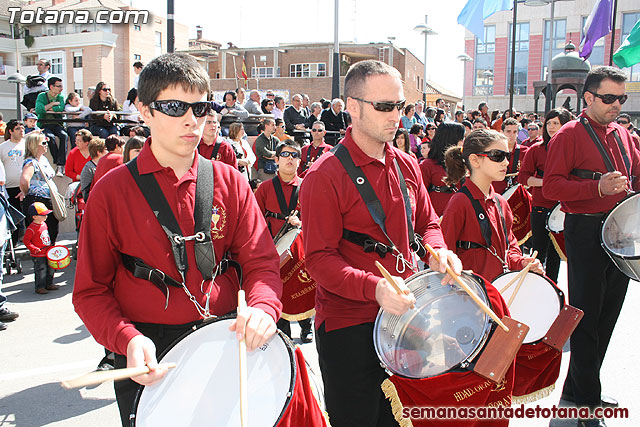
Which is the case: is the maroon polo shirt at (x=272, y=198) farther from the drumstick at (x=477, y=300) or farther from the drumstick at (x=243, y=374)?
the drumstick at (x=243, y=374)

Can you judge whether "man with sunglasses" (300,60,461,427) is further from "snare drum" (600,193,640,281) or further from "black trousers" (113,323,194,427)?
"snare drum" (600,193,640,281)

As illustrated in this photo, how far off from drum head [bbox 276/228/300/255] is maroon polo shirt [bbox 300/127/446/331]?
236 cm

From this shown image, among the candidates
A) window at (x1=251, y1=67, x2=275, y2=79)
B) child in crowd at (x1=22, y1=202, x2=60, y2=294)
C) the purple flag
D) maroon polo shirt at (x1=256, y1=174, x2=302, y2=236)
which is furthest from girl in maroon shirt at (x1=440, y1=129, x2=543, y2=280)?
window at (x1=251, y1=67, x2=275, y2=79)

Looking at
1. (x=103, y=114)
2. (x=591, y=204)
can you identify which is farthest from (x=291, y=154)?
(x=103, y=114)

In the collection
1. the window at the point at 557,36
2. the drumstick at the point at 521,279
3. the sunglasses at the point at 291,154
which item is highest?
the window at the point at 557,36

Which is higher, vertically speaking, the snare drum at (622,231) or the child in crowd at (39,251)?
the snare drum at (622,231)

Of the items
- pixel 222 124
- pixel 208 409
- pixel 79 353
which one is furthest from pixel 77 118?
pixel 208 409

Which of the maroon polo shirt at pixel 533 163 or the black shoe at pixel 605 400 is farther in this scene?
the maroon polo shirt at pixel 533 163

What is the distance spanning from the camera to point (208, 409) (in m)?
2.07

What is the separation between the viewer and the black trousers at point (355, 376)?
2889 mm

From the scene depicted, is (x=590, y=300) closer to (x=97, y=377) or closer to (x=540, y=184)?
(x=97, y=377)

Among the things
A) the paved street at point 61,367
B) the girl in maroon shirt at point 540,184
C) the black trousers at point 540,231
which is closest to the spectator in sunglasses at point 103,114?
the paved street at point 61,367

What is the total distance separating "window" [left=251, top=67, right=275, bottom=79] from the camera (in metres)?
59.5

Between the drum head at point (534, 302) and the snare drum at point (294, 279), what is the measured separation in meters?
2.24
